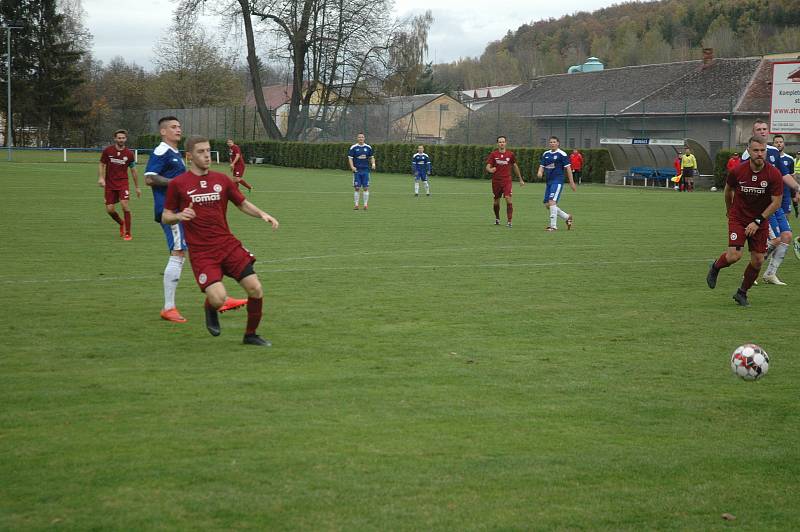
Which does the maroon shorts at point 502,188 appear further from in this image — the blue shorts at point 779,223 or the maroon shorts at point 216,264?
the maroon shorts at point 216,264

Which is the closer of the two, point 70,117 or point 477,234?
point 477,234

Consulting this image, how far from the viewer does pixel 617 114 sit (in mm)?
58906

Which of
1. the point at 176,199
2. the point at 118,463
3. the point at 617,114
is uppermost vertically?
the point at 617,114

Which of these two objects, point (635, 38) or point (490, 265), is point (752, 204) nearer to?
point (490, 265)

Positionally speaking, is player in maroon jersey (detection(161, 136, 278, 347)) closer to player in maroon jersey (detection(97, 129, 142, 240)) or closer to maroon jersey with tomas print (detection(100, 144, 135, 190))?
player in maroon jersey (detection(97, 129, 142, 240))

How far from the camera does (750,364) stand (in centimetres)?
738

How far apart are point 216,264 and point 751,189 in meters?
6.39

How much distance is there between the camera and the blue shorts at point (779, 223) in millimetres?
12876

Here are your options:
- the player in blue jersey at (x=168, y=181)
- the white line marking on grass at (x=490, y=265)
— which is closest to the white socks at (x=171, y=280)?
the player in blue jersey at (x=168, y=181)

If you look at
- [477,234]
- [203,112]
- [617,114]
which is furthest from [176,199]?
[203,112]

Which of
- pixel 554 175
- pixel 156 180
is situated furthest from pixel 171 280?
pixel 554 175

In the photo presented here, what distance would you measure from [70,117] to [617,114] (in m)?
43.6

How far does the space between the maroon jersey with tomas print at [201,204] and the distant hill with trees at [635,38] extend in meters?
86.9

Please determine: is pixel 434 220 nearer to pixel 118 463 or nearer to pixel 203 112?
pixel 118 463
